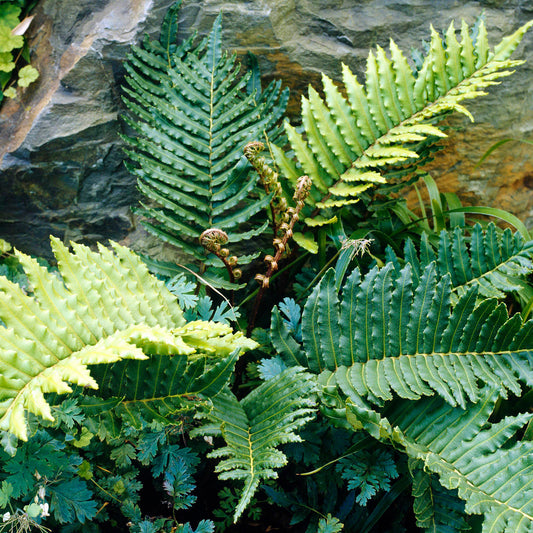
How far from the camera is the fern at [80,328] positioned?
108 centimetres

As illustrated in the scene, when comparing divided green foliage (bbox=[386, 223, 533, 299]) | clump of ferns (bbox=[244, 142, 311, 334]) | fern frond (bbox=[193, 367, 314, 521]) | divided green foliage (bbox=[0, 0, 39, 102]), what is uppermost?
divided green foliage (bbox=[0, 0, 39, 102])

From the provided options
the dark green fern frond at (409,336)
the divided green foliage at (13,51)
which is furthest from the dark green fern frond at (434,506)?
the divided green foliage at (13,51)

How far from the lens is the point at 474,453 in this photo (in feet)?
4.76

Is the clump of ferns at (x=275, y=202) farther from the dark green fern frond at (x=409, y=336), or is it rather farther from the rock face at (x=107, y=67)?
the rock face at (x=107, y=67)

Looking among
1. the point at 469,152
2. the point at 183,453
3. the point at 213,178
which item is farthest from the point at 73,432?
the point at 469,152

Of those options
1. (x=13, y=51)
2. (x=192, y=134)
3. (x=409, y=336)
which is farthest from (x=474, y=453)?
(x=13, y=51)

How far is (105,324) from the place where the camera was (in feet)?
4.36

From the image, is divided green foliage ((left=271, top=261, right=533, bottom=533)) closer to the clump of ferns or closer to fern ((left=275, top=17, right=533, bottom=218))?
the clump of ferns

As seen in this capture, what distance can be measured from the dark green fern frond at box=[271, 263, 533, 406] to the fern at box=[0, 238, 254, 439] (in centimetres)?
33

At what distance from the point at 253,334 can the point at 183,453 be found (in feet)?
1.58

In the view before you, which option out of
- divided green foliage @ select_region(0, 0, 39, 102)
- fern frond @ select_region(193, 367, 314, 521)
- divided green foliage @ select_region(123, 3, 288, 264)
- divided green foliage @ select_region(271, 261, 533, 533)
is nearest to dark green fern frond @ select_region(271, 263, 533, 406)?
divided green foliage @ select_region(271, 261, 533, 533)

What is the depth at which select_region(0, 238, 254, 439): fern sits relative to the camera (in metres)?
1.08

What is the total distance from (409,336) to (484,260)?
504 millimetres

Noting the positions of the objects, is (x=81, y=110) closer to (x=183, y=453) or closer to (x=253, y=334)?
(x=253, y=334)
